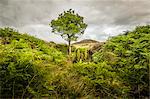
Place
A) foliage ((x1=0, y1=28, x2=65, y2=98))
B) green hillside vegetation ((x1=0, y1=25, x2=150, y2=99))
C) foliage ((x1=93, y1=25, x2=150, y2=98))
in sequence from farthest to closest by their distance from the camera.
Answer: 1. foliage ((x1=93, y1=25, x2=150, y2=98))
2. green hillside vegetation ((x1=0, y1=25, x2=150, y2=99))
3. foliage ((x1=0, y1=28, x2=65, y2=98))

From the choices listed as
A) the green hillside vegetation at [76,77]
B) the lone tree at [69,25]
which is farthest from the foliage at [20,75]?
the lone tree at [69,25]

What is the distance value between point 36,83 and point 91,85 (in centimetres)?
189

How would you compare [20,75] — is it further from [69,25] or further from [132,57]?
[69,25]

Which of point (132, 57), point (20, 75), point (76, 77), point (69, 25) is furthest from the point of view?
point (69, 25)

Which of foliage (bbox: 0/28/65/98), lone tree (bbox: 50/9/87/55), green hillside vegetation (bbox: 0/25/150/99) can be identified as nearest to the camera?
foliage (bbox: 0/28/65/98)

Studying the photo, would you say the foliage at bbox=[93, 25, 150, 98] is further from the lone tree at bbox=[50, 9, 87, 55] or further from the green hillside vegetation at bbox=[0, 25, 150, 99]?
the lone tree at bbox=[50, 9, 87, 55]

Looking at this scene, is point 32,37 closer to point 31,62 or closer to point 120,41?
point 120,41

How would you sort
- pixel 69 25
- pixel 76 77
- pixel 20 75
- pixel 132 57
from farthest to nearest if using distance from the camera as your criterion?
pixel 69 25 < pixel 132 57 < pixel 76 77 < pixel 20 75

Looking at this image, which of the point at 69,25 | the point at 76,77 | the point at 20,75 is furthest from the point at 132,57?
the point at 69,25

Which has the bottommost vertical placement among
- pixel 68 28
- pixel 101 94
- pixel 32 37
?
pixel 101 94

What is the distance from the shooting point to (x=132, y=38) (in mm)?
12484

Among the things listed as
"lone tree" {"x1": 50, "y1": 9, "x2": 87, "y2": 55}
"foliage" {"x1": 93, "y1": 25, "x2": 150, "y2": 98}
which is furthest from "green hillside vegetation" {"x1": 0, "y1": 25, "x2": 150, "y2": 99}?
"lone tree" {"x1": 50, "y1": 9, "x2": 87, "y2": 55}

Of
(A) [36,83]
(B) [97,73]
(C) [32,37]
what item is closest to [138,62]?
(B) [97,73]

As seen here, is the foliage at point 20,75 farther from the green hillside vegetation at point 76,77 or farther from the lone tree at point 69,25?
the lone tree at point 69,25
